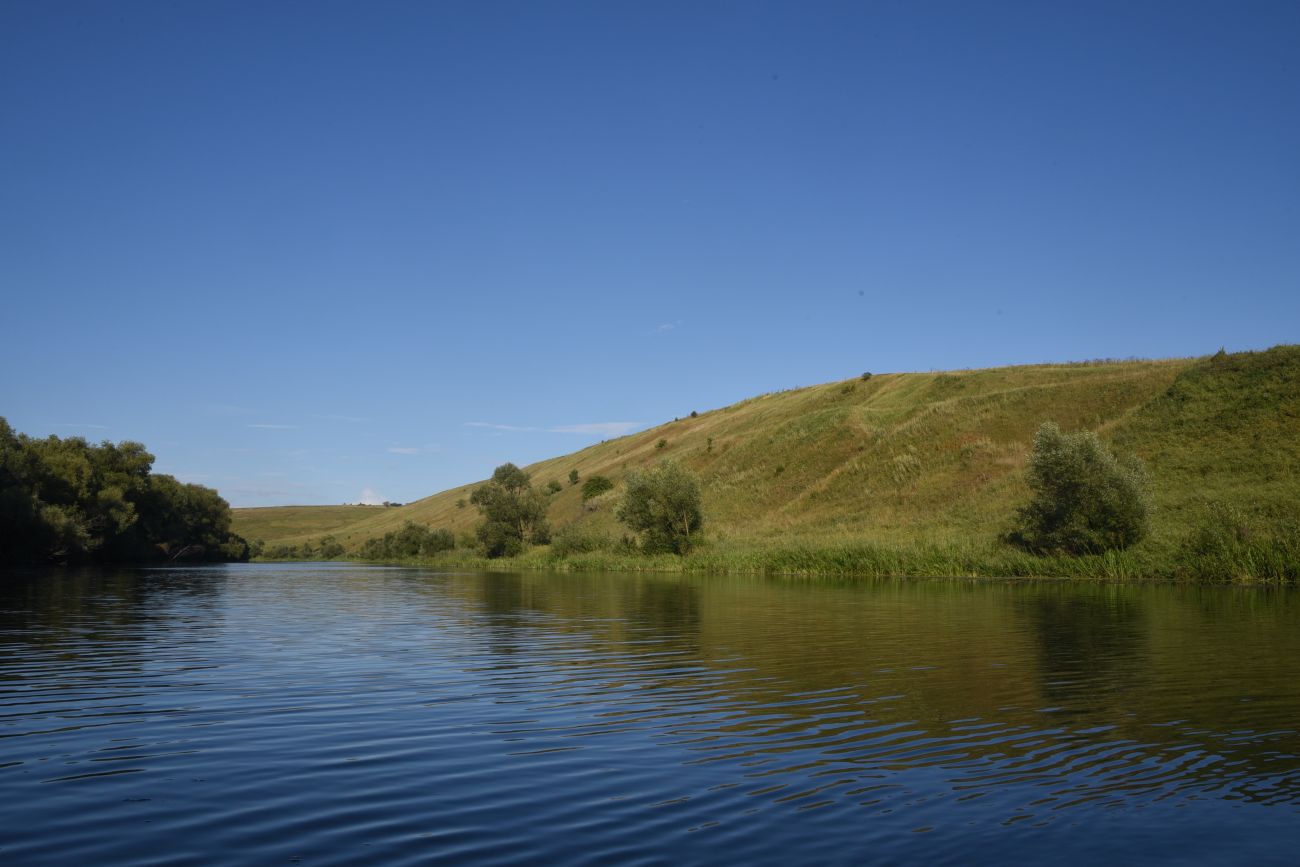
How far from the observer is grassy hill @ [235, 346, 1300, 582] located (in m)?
65.6

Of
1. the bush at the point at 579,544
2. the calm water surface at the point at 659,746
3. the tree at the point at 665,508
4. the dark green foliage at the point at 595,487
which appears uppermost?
the dark green foliage at the point at 595,487

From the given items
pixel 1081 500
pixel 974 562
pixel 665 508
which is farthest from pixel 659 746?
pixel 665 508

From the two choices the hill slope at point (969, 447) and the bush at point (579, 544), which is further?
the bush at point (579, 544)

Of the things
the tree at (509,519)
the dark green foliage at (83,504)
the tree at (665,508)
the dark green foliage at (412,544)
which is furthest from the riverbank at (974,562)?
the dark green foliage at (412,544)

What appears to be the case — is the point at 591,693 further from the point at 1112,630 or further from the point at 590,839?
the point at 1112,630

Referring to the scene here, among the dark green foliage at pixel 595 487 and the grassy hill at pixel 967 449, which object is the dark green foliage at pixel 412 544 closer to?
the grassy hill at pixel 967 449

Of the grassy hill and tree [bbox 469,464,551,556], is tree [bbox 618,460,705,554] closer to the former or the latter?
the grassy hill

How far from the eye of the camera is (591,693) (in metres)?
16.9

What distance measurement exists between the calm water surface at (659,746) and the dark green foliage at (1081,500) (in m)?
25.5

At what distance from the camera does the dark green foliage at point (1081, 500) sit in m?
52.2

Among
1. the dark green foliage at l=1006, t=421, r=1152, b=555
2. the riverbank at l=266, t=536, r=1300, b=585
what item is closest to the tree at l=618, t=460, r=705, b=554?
the riverbank at l=266, t=536, r=1300, b=585

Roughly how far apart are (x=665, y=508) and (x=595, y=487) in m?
55.9

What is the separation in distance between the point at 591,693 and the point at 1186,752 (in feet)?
29.4

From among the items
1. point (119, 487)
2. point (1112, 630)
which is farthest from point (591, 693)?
point (119, 487)
